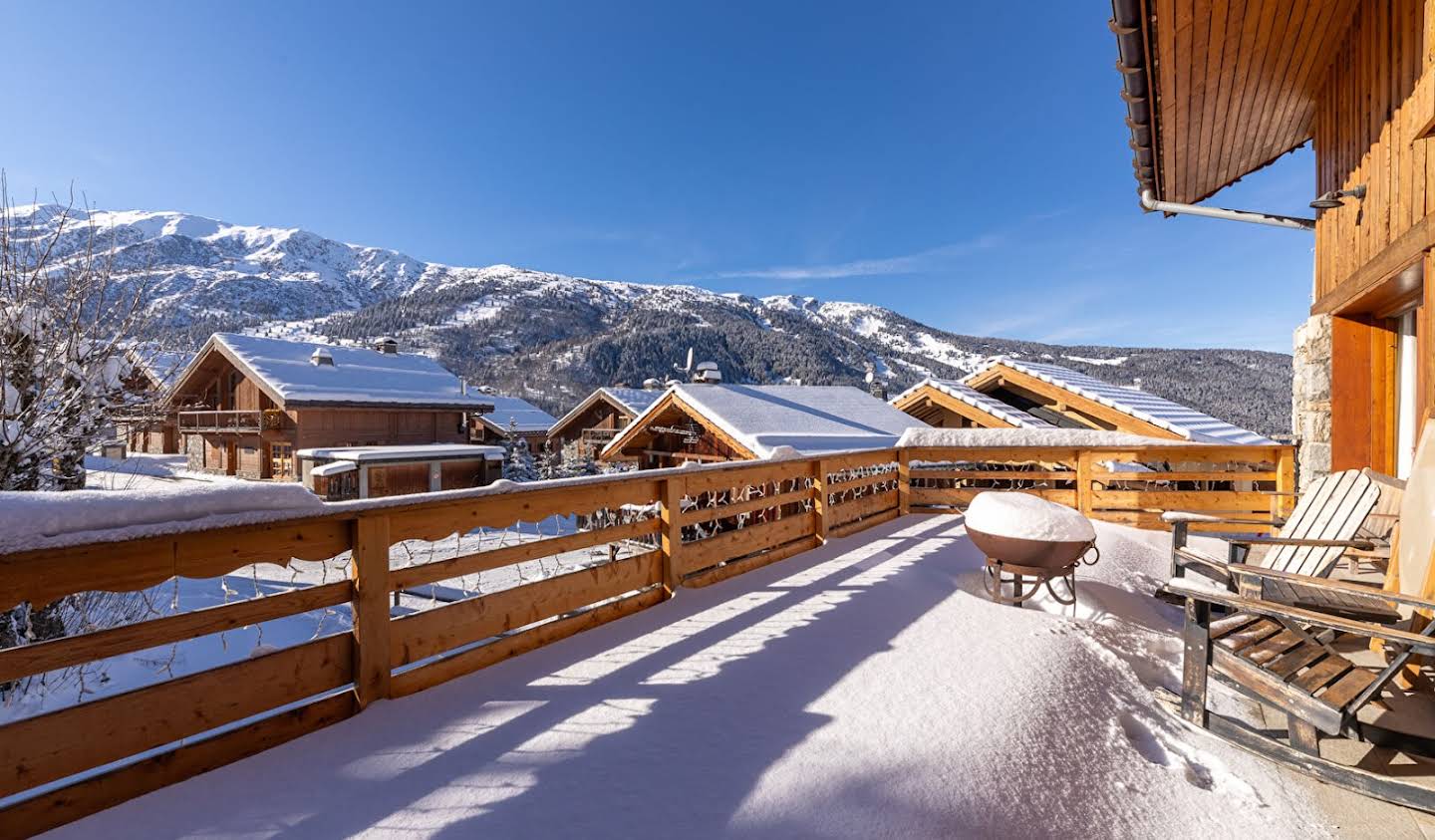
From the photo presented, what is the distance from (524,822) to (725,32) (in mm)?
17540

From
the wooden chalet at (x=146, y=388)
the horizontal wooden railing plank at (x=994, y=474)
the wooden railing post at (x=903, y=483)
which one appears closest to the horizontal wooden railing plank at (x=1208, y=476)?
the horizontal wooden railing plank at (x=994, y=474)

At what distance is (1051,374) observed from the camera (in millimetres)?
11812

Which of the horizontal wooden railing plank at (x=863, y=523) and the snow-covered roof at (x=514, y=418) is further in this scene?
the snow-covered roof at (x=514, y=418)

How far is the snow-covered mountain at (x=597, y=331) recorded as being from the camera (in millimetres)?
25781

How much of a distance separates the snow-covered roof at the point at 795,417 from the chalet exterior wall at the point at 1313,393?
485cm

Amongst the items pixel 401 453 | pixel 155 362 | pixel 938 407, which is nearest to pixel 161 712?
pixel 155 362

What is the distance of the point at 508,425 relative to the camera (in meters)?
27.3

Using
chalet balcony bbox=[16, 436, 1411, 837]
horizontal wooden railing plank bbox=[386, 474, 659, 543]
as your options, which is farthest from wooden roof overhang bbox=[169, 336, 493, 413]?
chalet balcony bbox=[16, 436, 1411, 837]

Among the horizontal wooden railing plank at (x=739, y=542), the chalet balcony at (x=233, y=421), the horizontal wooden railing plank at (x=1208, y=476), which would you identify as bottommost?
the horizontal wooden railing plank at (x=739, y=542)

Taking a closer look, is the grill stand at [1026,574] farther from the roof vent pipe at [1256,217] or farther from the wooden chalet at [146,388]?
the wooden chalet at [146,388]

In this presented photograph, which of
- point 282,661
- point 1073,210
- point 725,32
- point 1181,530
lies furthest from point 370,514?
point 1073,210

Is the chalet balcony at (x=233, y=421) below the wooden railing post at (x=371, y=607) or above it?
above

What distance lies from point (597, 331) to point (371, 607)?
98.0 meters

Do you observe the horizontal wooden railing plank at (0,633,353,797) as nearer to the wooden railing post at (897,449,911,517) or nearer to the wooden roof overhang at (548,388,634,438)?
the wooden railing post at (897,449,911,517)
